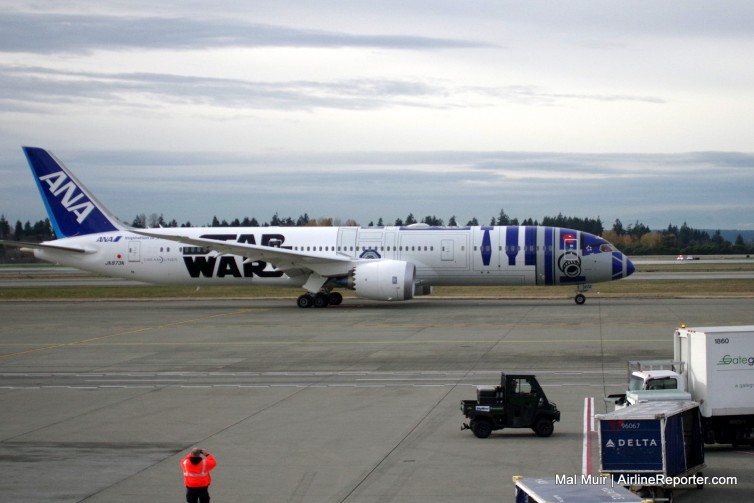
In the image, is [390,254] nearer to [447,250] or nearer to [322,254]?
[447,250]

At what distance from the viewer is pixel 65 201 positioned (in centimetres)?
4962

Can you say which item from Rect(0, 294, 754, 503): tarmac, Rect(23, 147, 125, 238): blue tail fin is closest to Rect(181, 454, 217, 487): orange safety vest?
Rect(0, 294, 754, 503): tarmac

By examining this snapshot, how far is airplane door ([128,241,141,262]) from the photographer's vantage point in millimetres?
48469

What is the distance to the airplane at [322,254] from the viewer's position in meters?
44.5

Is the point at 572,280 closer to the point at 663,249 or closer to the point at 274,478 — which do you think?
the point at 274,478

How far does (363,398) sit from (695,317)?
2103 cm

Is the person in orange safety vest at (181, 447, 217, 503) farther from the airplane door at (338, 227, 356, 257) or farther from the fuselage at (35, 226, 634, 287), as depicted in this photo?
the airplane door at (338, 227, 356, 257)

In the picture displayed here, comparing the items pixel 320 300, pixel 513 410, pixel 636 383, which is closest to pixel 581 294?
pixel 320 300

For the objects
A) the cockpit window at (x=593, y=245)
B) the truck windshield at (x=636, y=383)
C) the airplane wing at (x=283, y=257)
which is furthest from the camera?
the cockpit window at (x=593, y=245)

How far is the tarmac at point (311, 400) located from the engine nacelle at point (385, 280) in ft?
4.17

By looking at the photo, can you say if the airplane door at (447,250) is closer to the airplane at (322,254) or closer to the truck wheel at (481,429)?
the airplane at (322,254)

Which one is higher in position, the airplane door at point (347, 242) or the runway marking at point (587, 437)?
the airplane door at point (347, 242)

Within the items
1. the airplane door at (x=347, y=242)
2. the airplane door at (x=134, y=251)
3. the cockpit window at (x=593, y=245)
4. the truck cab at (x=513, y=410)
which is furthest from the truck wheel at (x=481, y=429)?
the airplane door at (x=134, y=251)

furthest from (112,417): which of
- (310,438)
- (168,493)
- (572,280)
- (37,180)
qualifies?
(37,180)
